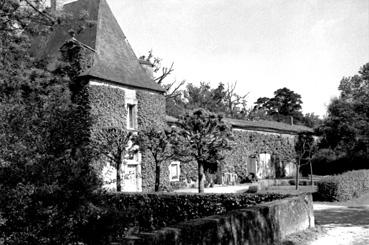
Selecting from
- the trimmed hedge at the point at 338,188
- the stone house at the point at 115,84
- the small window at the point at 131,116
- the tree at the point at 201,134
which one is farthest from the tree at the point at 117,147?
the trimmed hedge at the point at 338,188

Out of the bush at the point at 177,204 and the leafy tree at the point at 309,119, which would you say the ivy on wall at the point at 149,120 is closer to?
the bush at the point at 177,204

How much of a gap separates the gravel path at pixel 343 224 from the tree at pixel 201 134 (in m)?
5.91

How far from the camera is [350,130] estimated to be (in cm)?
3231

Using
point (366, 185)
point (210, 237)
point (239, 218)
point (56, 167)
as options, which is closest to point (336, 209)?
point (366, 185)

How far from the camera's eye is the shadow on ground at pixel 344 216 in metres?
13.2

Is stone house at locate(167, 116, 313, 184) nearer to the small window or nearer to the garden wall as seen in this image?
the garden wall

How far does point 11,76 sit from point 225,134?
1208cm

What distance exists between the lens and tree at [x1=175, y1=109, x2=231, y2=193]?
2091 centimetres

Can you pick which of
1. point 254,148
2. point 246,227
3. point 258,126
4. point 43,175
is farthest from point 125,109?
point 246,227

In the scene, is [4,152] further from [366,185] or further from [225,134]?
[366,185]

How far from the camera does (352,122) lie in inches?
1282

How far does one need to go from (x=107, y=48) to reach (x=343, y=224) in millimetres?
17744

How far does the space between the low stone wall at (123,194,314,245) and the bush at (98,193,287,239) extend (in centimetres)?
213

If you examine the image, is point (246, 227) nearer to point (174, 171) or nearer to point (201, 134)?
point (201, 134)
